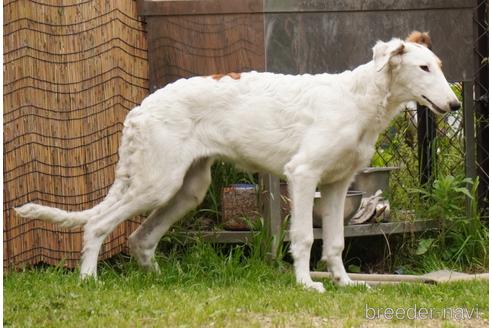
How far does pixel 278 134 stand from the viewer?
734 cm

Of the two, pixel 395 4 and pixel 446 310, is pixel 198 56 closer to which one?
pixel 395 4

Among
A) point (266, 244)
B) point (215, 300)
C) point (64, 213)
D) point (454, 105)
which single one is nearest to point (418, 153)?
point (266, 244)

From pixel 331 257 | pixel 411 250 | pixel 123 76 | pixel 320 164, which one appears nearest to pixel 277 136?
pixel 320 164

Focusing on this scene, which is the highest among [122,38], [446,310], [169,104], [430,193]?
[122,38]

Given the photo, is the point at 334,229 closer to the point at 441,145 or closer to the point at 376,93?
the point at 376,93

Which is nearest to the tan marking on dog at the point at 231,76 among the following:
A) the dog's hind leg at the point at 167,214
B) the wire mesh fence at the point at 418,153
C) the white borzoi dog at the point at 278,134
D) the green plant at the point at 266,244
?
the white borzoi dog at the point at 278,134

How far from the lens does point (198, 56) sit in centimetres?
Answer: 824

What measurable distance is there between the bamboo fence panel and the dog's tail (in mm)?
477

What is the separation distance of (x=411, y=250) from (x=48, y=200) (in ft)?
10.7

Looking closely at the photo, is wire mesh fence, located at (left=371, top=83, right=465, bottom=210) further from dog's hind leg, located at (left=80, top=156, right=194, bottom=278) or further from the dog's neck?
dog's hind leg, located at (left=80, top=156, right=194, bottom=278)

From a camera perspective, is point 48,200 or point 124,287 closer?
point 124,287

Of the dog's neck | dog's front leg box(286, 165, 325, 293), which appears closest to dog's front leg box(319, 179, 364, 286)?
dog's front leg box(286, 165, 325, 293)

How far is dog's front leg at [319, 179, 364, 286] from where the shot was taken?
730 centimetres

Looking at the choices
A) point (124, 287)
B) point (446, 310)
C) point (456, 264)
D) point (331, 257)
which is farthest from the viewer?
point (456, 264)
